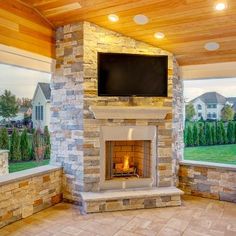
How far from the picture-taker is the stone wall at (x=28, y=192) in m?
3.22

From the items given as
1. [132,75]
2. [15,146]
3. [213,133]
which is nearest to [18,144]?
[15,146]

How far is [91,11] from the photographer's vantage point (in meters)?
3.45

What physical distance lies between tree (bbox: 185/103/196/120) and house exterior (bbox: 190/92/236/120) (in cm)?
5

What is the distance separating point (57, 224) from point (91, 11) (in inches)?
109

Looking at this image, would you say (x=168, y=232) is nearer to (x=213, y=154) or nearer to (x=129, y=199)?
(x=129, y=199)

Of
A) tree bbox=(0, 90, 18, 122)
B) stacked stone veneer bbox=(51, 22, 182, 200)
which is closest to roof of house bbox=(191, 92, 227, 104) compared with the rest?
stacked stone veneer bbox=(51, 22, 182, 200)

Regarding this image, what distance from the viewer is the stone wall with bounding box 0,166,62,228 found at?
10.5 ft

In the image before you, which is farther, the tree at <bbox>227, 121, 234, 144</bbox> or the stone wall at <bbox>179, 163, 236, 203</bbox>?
the tree at <bbox>227, 121, 234, 144</bbox>

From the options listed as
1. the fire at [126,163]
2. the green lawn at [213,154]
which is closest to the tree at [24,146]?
the fire at [126,163]

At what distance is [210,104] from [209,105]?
25mm

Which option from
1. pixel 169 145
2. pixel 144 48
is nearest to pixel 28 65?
pixel 144 48

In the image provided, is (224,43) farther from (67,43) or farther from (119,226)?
(119,226)

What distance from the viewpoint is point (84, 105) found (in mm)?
3799

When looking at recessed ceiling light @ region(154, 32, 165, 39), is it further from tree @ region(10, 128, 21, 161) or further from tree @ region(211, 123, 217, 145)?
tree @ region(10, 128, 21, 161)
